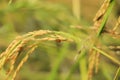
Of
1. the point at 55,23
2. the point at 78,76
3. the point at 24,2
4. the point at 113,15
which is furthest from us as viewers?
the point at 113,15

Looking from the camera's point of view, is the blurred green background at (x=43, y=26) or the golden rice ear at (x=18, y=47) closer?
the golden rice ear at (x=18, y=47)

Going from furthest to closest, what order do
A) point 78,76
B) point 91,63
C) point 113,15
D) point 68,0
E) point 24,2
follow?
point 68,0, point 113,15, point 78,76, point 24,2, point 91,63

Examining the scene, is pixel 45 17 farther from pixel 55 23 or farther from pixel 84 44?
pixel 84 44

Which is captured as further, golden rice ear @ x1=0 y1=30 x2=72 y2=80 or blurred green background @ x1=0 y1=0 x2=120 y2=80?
blurred green background @ x1=0 y1=0 x2=120 y2=80

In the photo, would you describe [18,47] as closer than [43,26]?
Yes

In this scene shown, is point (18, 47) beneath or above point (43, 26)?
beneath

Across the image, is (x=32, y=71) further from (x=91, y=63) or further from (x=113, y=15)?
(x=91, y=63)

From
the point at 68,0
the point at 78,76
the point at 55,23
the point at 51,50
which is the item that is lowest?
the point at 78,76

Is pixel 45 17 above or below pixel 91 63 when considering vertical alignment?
above

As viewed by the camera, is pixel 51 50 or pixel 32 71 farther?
pixel 32 71

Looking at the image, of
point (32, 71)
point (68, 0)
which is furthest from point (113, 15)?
point (68, 0)
